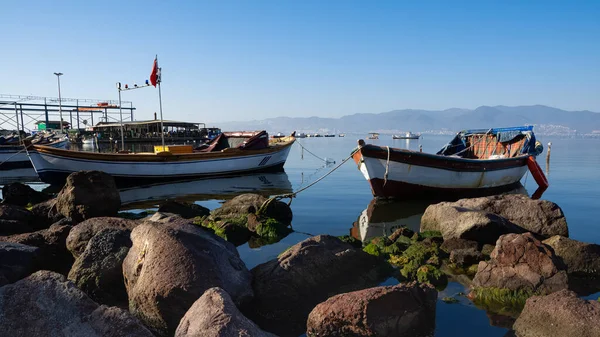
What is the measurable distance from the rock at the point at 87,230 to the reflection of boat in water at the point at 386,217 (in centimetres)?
609

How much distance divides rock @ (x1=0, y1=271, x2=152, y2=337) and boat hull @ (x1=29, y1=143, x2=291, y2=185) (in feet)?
56.8

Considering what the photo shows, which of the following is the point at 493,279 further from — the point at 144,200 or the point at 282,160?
the point at 282,160

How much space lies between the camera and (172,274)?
5094mm

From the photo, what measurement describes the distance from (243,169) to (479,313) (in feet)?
68.0

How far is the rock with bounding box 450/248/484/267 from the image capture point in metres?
7.95

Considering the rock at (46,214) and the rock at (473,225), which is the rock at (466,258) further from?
the rock at (46,214)

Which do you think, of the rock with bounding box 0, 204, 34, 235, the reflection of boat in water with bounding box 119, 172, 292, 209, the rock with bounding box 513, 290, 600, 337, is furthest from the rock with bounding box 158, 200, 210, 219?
the rock with bounding box 513, 290, 600, 337

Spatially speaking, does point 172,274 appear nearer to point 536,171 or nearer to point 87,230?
point 87,230

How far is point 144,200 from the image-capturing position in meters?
17.5

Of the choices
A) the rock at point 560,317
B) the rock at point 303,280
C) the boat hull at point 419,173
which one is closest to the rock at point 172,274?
the rock at point 303,280

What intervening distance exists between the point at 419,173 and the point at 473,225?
21.7 ft

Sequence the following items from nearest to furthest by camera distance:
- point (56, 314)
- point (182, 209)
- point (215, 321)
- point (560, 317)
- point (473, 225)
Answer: point (215, 321) < point (56, 314) < point (560, 317) < point (473, 225) < point (182, 209)

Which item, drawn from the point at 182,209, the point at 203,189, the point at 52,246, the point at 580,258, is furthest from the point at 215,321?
the point at 203,189

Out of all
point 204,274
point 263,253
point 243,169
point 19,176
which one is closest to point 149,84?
point 243,169
